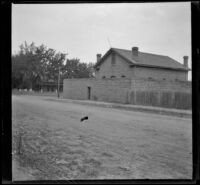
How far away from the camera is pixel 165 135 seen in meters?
7.35

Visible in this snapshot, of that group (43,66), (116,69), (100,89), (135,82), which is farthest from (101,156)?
(43,66)

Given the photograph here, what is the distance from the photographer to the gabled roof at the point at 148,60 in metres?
26.4

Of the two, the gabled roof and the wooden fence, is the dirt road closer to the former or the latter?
the wooden fence

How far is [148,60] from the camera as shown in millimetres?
28391

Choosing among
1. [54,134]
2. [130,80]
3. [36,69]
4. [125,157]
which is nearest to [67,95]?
[130,80]

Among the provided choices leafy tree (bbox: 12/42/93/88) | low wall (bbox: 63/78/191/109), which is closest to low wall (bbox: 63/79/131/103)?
low wall (bbox: 63/78/191/109)

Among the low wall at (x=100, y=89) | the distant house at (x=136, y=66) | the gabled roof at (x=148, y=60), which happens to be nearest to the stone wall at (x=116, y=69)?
the distant house at (x=136, y=66)

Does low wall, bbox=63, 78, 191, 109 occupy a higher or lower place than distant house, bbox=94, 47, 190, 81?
lower

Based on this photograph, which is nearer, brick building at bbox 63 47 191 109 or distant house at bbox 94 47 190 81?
brick building at bbox 63 47 191 109

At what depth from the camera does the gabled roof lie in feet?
86.6
